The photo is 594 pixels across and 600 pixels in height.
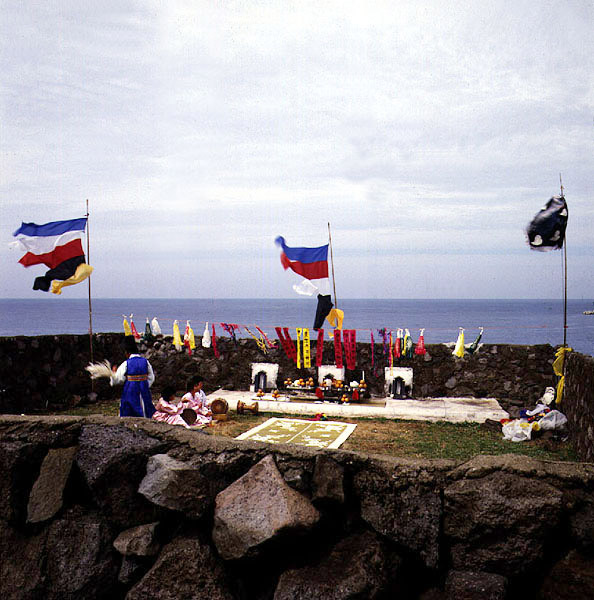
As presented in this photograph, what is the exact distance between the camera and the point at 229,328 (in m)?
13.8

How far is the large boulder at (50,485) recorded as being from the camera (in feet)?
9.43

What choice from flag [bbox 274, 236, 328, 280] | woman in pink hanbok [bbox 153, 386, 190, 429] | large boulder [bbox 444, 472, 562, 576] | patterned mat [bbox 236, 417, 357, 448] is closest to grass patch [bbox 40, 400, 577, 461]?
patterned mat [bbox 236, 417, 357, 448]

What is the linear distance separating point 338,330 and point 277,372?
6.69ft

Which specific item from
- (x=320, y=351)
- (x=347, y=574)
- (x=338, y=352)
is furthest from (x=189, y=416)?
(x=347, y=574)

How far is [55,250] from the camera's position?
1140 centimetres

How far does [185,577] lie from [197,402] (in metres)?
8.49

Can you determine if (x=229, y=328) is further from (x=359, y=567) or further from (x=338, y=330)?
(x=359, y=567)

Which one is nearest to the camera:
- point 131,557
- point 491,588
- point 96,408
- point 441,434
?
point 491,588

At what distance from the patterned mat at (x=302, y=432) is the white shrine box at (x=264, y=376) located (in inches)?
98.5

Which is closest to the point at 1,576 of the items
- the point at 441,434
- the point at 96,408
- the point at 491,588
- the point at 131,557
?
the point at 131,557

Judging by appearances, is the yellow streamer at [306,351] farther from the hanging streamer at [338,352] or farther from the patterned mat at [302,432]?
the patterned mat at [302,432]

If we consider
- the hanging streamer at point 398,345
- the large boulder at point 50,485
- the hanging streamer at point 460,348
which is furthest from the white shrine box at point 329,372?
the large boulder at point 50,485

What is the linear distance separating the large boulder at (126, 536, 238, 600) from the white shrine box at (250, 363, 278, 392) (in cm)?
1075

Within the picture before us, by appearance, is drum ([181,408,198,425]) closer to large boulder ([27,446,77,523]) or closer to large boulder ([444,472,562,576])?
large boulder ([27,446,77,523])
